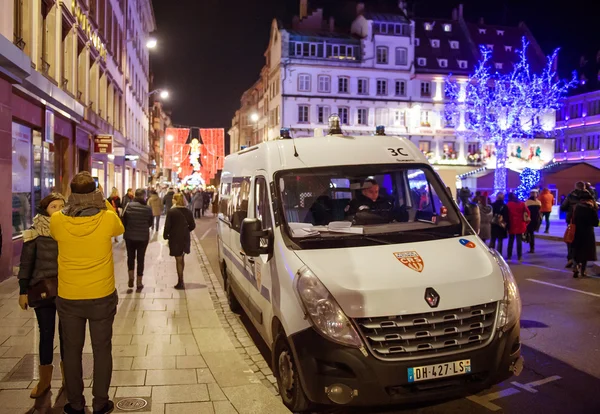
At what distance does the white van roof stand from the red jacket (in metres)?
9.35

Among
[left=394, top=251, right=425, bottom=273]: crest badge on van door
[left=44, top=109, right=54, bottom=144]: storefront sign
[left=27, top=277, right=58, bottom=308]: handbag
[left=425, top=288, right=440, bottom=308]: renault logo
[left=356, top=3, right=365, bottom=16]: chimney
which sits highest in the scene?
[left=356, top=3, right=365, bottom=16]: chimney

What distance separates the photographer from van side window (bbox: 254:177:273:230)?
18.5 ft

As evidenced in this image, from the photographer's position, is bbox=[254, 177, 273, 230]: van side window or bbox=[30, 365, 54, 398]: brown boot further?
bbox=[254, 177, 273, 230]: van side window

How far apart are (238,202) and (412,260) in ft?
12.0

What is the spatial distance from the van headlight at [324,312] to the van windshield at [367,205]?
0.61m

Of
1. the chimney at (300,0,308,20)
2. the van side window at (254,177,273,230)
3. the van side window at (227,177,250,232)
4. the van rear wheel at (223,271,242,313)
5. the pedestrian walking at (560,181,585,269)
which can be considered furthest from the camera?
the chimney at (300,0,308,20)

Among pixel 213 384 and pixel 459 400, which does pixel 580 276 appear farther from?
pixel 213 384

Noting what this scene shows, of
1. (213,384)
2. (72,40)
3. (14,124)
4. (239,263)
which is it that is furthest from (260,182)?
(72,40)

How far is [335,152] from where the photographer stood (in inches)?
233

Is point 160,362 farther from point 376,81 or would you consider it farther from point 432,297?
point 376,81

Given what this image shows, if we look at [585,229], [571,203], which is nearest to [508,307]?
[585,229]

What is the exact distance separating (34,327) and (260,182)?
3797 millimetres

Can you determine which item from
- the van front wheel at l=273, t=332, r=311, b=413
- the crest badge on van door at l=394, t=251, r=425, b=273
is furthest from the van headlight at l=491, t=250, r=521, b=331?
the van front wheel at l=273, t=332, r=311, b=413

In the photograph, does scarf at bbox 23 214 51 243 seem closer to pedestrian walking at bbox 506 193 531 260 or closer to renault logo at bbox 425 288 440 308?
renault logo at bbox 425 288 440 308
